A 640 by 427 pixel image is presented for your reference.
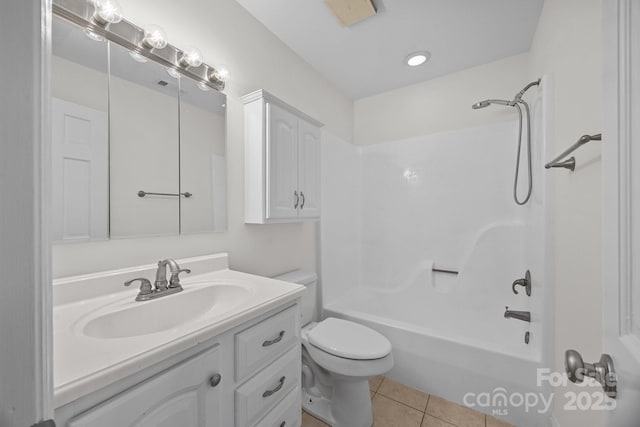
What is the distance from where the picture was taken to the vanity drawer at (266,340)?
32.7 inches

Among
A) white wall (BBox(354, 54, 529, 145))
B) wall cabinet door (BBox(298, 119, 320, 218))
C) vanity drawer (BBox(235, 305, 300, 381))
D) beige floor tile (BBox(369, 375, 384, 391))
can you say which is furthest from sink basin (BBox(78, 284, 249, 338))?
white wall (BBox(354, 54, 529, 145))

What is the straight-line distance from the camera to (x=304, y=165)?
5.58ft

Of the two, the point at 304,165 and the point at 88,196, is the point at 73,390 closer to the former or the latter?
the point at 88,196

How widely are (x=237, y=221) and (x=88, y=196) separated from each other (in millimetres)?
681

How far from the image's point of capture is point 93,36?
961mm

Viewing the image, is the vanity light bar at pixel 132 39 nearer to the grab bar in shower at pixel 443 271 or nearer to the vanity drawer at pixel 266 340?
the vanity drawer at pixel 266 340

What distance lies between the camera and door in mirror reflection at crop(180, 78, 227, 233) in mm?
1246

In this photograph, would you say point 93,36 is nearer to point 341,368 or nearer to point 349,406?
point 341,368

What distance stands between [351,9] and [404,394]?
2.46 meters

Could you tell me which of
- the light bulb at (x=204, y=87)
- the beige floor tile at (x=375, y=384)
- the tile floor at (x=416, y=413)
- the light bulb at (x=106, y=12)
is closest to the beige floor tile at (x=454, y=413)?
the tile floor at (x=416, y=413)

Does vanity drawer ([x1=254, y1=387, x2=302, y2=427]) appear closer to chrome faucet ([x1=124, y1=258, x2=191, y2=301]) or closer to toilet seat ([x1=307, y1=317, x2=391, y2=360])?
toilet seat ([x1=307, y1=317, x2=391, y2=360])

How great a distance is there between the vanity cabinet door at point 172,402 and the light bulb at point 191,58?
1.28 meters

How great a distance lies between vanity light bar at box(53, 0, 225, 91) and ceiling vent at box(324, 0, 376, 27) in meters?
0.81

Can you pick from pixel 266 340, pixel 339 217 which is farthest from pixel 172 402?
pixel 339 217
